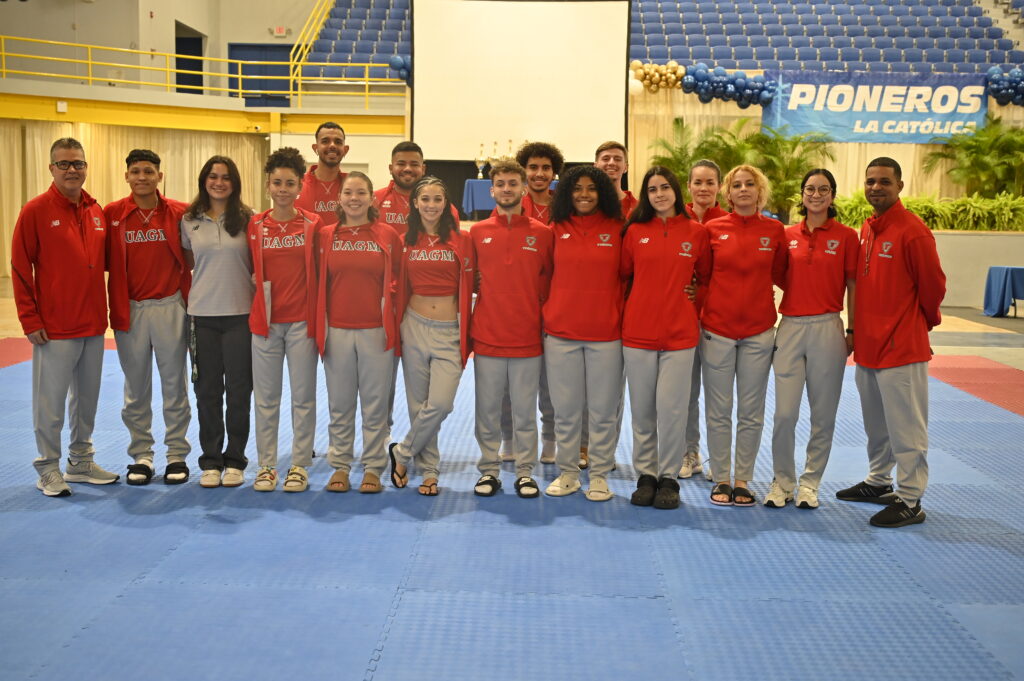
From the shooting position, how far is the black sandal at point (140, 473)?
4.67m

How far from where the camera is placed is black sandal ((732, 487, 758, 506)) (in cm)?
447

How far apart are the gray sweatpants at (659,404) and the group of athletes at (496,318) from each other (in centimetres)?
1

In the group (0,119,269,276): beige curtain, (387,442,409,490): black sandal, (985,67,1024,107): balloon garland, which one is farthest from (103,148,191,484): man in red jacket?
(985,67,1024,107): balloon garland

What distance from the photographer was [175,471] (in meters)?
4.70

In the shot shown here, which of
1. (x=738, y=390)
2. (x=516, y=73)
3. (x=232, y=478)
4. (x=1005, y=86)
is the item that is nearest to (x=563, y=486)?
(x=738, y=390)

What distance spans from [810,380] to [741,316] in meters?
0.50

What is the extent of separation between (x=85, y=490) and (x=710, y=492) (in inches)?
134

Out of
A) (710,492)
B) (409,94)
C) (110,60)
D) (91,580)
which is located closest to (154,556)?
(91,580)

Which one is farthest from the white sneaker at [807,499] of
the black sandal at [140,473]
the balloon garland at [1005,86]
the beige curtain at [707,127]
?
the balloon garland at [1005,86]

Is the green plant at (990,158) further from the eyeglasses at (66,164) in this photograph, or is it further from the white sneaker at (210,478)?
the eyeglasses at (66,164)

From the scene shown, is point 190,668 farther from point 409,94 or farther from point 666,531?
point 409,94

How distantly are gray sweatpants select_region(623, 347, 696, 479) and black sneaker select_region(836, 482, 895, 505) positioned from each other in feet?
3.19

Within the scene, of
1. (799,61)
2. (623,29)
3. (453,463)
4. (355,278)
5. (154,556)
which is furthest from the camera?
(799,61)

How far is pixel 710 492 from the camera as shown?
4.73 m
